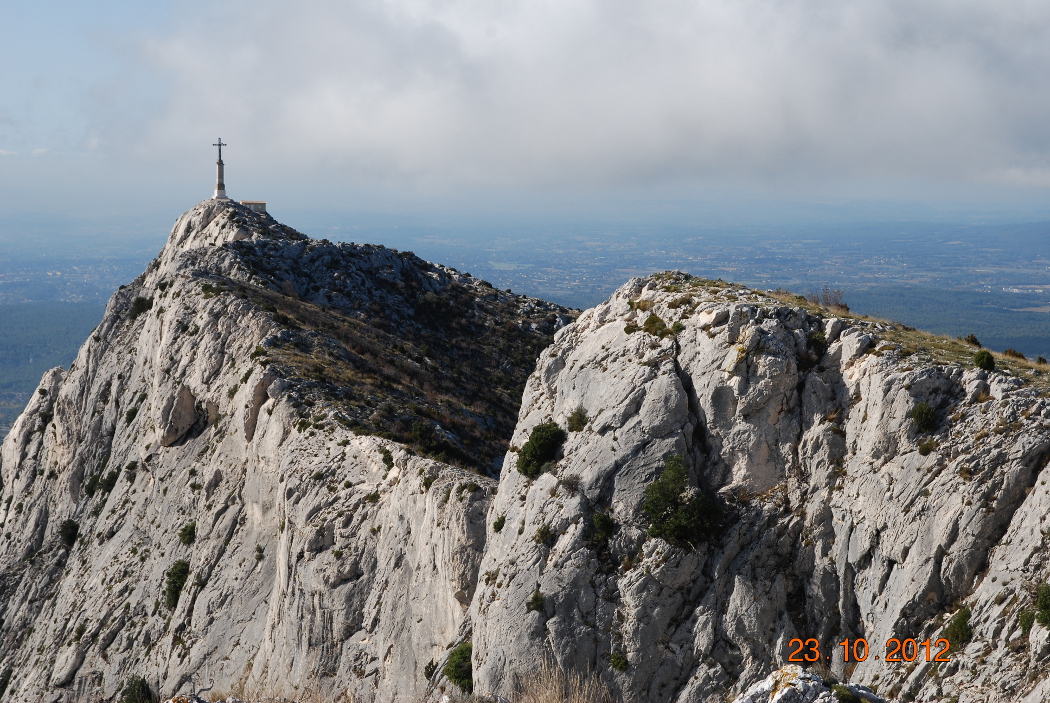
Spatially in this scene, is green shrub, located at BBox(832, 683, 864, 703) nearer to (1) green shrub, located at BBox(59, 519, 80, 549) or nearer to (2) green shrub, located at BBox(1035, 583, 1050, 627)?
(2) green shrub, located at BBox(1035, 583, 1050, 627)

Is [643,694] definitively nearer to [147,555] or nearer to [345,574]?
[345,574]

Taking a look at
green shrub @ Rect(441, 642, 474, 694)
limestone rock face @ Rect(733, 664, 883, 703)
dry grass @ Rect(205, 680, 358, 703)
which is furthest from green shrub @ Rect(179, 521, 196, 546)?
limestone rock face @ Rect(733, 664, 883, 703)

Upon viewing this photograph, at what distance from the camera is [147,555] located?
43.8 m

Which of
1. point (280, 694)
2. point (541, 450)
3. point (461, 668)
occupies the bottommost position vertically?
point (280, 694)

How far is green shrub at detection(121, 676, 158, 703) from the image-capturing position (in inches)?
1469

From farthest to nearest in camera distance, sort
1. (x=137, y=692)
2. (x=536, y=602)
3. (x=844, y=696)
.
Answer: (x=137, y=692) → (x=536, y=602) → (x=844, y=696)

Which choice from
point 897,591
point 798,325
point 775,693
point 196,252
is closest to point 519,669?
point 775,693

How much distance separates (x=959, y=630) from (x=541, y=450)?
13.3 meters

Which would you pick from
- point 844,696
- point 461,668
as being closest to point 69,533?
point 461,668

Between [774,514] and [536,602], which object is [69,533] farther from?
[774,514]

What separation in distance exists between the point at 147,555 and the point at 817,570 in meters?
37.6

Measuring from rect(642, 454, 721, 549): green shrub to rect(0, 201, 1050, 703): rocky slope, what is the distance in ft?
0.31

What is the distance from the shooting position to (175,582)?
133 ft

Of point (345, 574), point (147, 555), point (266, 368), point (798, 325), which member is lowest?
point (147, 555)
